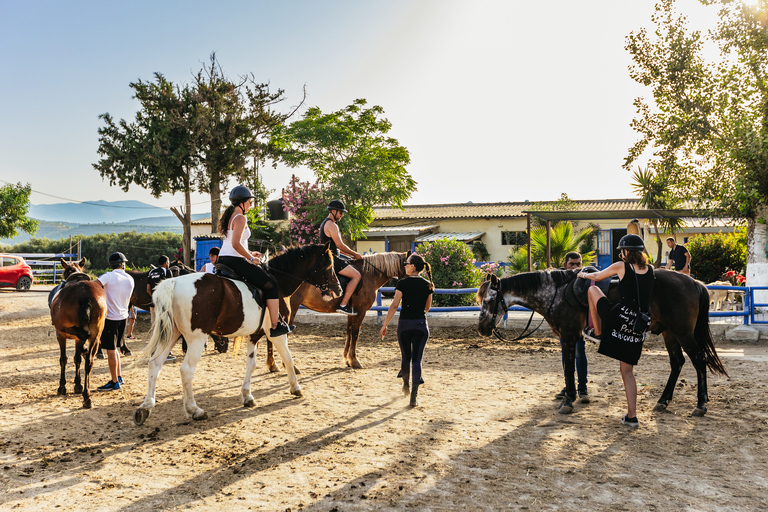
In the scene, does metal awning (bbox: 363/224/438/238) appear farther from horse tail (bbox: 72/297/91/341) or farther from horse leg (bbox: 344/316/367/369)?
horse tail (bbox: 72/297/91/341)

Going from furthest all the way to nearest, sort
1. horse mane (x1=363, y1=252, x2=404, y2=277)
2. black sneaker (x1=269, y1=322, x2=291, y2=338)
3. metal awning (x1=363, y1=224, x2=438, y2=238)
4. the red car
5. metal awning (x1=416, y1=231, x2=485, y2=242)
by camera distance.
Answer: metal awning (x1=363, y1=224, x2=438, y2=238)
metal awning (x1=416, y1=231, x2=485, y2=242)
the red car
horse mane (x1=363, y1=252, x2=404, y2=277)
black sneaker (x1=269, y1=322, x2=291, y2=338)

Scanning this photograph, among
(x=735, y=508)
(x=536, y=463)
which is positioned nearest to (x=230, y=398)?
(x=536, y=463)

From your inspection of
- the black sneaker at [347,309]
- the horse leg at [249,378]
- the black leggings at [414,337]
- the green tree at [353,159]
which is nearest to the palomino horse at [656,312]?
the black leggings at [414,337]

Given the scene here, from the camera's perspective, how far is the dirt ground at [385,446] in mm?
3893

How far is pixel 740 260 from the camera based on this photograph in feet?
59.6

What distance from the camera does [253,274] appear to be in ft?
20.6

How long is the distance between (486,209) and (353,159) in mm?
14751

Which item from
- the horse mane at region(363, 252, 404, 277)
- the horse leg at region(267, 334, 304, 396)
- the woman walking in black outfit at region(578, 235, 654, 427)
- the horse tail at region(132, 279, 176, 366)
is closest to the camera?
the woman walking in black outfit at region(578, 235, 654, 427)

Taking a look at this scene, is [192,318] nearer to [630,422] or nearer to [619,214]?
[630,422]

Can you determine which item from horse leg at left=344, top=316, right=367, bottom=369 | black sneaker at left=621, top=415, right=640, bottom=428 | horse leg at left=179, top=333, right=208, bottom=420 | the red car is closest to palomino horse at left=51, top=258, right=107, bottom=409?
horse leg at left=179, top=333, right=208, bottom=420

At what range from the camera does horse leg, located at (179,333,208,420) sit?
5.80m

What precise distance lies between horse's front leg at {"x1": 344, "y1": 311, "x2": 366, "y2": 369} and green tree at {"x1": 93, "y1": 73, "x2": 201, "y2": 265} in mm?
20690

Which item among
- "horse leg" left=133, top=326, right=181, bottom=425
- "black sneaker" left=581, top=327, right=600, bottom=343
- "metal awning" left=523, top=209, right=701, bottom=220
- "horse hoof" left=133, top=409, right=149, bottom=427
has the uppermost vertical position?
"metal awning" left=523, top=209, right=701, bottom=220

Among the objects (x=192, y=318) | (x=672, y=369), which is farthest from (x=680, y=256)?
(x=192, y=318)
